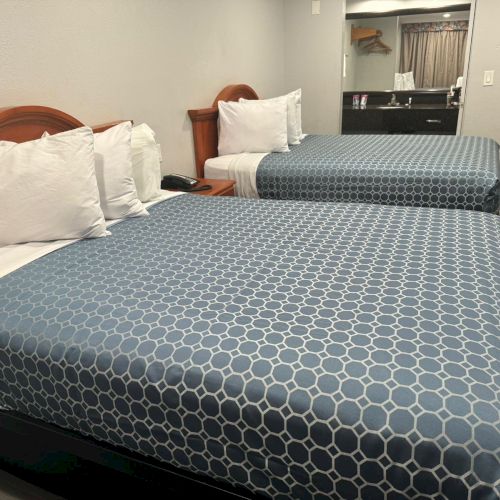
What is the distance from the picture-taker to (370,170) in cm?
246

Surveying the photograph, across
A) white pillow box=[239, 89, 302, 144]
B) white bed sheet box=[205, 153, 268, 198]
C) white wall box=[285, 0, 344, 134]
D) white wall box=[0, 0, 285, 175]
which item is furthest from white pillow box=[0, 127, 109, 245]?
white wall box=[285, 0, 344, 134]

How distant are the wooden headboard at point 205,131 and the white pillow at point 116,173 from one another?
1107 mm

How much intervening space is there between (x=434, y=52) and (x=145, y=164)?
363 cm

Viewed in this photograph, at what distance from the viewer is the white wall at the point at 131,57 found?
1799 millimetres

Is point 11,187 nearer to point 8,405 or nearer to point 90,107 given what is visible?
point 8,405

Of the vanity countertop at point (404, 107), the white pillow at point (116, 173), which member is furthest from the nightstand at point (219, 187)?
the vanity countertop at point (404, 107)

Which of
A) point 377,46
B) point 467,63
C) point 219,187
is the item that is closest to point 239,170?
point 219,187

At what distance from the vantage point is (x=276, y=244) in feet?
4.90

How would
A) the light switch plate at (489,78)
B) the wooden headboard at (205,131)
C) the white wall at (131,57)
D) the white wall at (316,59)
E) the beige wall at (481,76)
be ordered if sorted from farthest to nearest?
the white wall at (316,59), the light switch plate at (489,78), the beige wall at (481,76), the wooden headboard at (205,131), the white wall at (131,57)

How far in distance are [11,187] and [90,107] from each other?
0.81m

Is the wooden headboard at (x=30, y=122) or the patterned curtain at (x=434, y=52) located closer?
the wooden headboard at (x=30, y=122)

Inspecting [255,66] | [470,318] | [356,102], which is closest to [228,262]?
[470,318]

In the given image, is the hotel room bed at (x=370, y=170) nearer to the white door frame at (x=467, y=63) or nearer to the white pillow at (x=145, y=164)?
the white pillow at (x=145, y=164)

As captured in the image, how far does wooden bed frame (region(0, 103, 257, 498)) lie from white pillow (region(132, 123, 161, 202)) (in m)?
1.10
